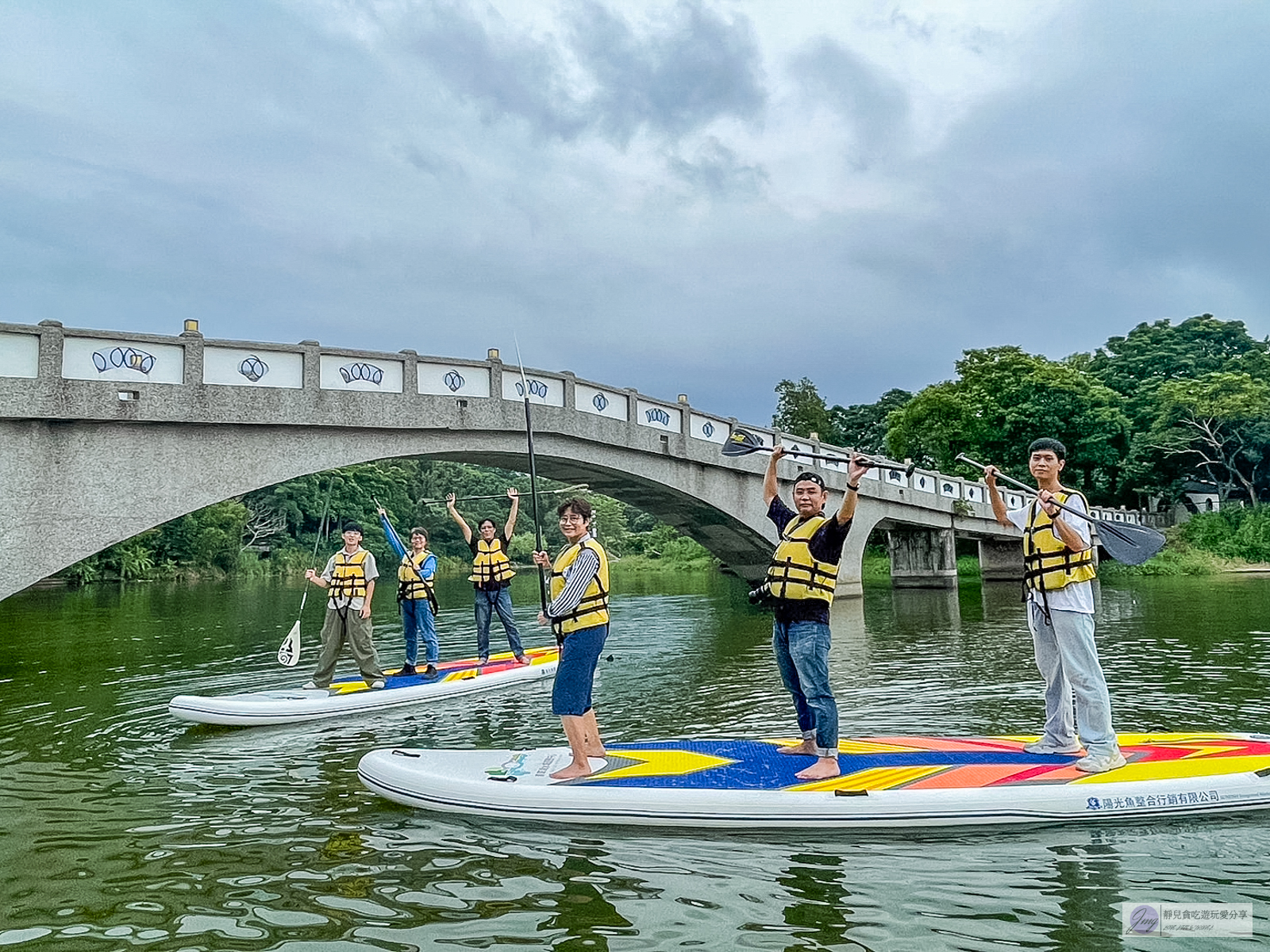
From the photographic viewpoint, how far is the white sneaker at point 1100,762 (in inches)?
225

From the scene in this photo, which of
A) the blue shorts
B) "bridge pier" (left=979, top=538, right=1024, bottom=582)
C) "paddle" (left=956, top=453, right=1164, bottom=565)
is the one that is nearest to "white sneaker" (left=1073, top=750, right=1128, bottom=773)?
"paddle" (left=956, top=453, right=1164, bottom=565)

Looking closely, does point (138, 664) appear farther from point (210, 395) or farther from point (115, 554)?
point (115, 554)

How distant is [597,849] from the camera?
524cm

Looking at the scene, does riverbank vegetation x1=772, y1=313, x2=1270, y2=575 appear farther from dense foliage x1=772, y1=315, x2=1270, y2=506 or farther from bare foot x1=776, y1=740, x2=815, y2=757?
bare foot x1=776, y1=740, x2=815, y2=757

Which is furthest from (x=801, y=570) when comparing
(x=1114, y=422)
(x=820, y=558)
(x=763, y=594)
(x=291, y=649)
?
(x=1114, y=422)

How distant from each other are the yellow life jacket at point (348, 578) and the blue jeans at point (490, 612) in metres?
2.29

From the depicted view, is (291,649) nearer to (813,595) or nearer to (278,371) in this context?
(278,371)

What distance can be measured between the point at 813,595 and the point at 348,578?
5964 mm

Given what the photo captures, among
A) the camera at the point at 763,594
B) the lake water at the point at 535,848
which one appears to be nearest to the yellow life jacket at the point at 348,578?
the lake water at the point at 535,848

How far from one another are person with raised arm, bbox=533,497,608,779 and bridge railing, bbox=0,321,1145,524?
3.18m

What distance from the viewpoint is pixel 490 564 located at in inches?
469

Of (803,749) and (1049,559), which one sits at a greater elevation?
(1049,559)

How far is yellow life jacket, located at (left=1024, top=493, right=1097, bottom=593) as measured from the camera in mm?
5906
